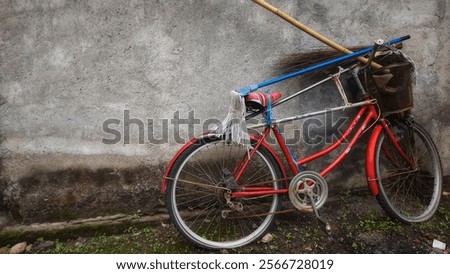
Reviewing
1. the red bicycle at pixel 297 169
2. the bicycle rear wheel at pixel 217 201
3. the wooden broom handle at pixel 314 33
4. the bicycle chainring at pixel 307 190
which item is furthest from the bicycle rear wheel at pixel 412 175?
the bicycle rear wheel at pixel 217 201

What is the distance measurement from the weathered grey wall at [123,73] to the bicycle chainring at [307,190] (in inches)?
31.7

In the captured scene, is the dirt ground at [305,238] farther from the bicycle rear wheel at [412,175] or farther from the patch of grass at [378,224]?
the bicycle rear wheel at [412,175]

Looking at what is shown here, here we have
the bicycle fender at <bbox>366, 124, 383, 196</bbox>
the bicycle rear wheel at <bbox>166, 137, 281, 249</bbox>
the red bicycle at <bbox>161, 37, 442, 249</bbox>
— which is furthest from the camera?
the bicycle rear wheel at <bbox>166, 137, 281, 249</bbox>

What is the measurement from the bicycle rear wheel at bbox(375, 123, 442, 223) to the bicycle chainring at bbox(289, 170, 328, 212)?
2.01 ft

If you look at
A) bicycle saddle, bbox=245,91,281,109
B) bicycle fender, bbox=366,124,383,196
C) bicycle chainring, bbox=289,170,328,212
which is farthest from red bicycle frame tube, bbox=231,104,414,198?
bicycle saddle, bbox=245,91,281,109

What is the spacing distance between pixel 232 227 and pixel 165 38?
77.3 inches

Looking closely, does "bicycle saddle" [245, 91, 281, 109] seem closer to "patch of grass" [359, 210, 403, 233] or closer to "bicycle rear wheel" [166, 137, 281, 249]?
"bicycle rear wheel" [166, 137, 281, 249]

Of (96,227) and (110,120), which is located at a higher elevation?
(110,120)

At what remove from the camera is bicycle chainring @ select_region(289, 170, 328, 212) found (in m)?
2.86

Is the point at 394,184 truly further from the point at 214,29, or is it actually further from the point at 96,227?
the point at 96,227

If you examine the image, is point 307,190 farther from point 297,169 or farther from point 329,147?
point 329,147

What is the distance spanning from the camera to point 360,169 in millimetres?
3609

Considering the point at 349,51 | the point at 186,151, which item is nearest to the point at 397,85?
the point at 349,51

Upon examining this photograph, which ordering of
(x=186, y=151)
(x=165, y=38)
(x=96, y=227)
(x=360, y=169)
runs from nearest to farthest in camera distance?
1. (x=186, y=151)
2. (x=165, y=38)
3. (x=96, y=227)
4. (x=360, y=169)
